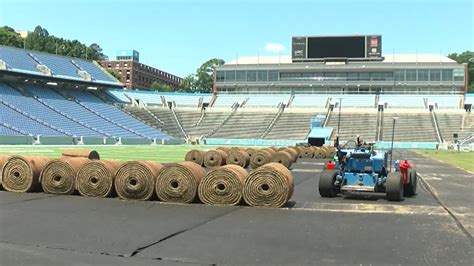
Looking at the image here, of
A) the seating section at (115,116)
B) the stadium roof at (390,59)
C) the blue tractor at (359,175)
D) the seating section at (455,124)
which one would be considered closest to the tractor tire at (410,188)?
the blue tractor at (359,175)

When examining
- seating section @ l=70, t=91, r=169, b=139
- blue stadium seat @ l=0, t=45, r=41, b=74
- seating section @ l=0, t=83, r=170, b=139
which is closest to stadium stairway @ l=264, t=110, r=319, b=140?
seating section @ l=0, t=83, r=170, b=139

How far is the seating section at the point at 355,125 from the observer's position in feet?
257

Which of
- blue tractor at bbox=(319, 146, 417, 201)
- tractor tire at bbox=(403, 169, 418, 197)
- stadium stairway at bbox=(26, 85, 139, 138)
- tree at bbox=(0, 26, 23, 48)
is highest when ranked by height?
tree at bbox=(0, 26, 23, 48)

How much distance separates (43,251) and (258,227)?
Result: 3875 mm

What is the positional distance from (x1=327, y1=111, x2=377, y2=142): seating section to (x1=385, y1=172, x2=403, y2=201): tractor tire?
63.4 m

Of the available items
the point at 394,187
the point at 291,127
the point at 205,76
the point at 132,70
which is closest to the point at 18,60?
the point at 291,127

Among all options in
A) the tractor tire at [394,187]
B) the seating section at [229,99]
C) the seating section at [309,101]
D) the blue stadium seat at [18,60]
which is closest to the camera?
the tractor tire at [394,187]

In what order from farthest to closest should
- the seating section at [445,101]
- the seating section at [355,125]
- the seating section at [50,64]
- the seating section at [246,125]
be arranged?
the seating section at [445,101] < the seating section at [246,125] < the seating section at [355,125] < the seating section at [50,64]

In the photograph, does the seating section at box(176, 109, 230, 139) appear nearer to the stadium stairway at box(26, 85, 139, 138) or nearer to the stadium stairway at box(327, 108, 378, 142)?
the stadium stairway at box(26, 85, 139, 138)

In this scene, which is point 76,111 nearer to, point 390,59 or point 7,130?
point 7,130

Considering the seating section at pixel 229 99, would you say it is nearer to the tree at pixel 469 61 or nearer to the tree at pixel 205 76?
the tree at pixel 205 76

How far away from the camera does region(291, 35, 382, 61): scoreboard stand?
99188 mm

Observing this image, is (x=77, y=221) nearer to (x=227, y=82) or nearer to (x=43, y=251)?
(x=43, y=251)

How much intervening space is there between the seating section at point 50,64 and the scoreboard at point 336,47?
38836mm
